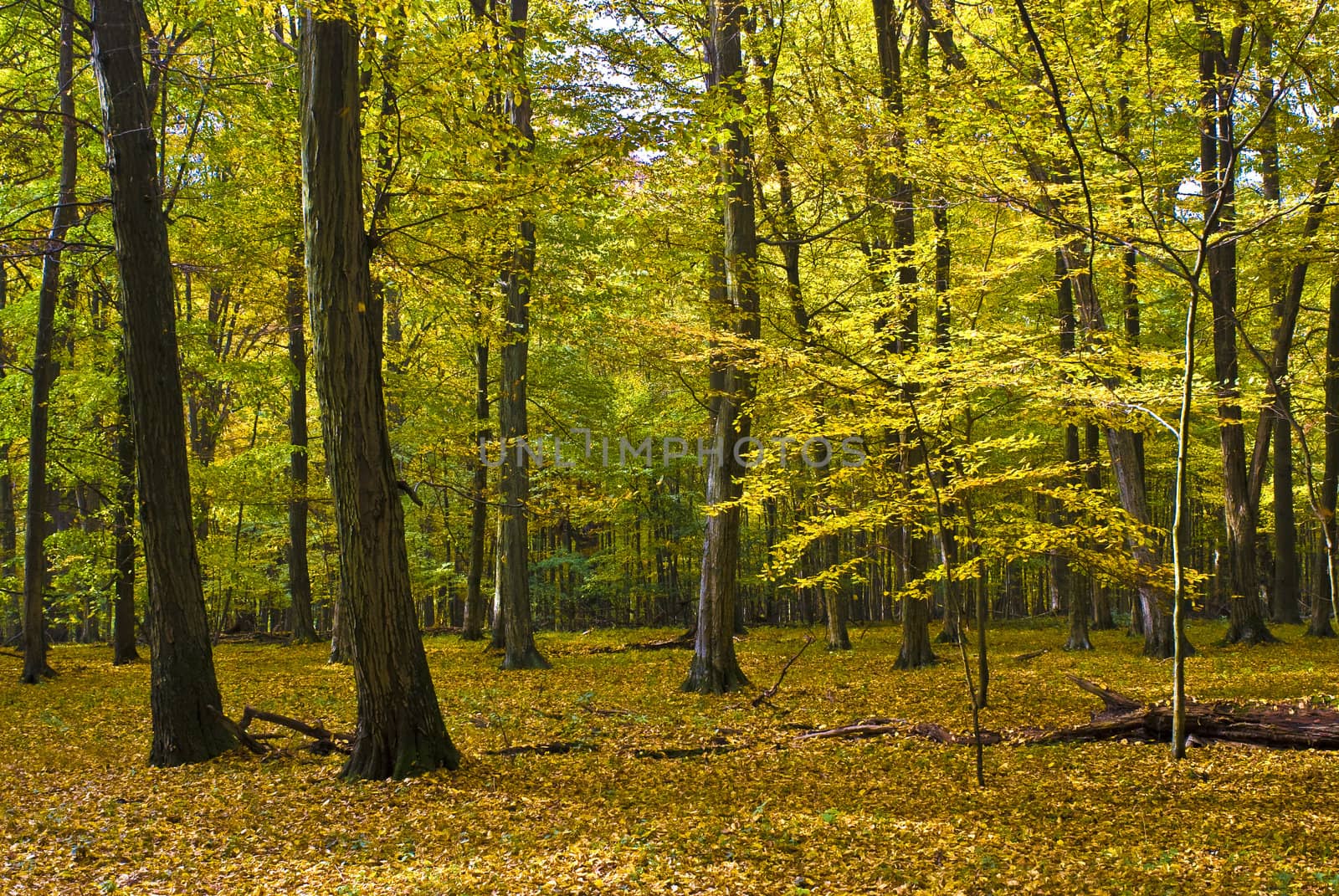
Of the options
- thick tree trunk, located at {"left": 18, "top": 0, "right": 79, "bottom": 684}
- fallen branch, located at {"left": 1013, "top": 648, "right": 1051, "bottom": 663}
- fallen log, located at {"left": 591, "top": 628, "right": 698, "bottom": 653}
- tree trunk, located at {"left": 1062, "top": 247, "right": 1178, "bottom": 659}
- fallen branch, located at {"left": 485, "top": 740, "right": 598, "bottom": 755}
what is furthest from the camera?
fallen log, located at {"left": 591, "top": 628, "right": 698, "bottom": 653}

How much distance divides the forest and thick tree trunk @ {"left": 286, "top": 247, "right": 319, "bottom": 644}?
0.09 m

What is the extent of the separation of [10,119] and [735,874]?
1246 cm

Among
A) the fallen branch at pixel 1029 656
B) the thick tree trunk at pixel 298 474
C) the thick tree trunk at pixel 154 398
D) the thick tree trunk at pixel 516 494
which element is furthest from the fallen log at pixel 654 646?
the thick tree trunk at pixel 154 398

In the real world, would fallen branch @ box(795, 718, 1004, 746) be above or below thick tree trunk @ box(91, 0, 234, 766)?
below

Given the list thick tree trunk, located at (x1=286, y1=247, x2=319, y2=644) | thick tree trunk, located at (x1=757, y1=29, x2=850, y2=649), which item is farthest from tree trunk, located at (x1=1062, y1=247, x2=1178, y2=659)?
thick tree trunk, located at (x1=286, y1=247, x2=319, y2=644)

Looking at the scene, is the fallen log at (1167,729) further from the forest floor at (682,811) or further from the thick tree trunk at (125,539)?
the thick tree trunk at (125,539)

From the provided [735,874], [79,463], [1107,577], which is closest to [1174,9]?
[1107,577]

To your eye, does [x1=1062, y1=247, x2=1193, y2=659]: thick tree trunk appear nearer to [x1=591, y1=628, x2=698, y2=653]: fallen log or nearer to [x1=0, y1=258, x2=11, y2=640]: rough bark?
[x1=591, y1=628, x2=698, y2=653]: fallen log

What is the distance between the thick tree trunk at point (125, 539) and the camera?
41.1ft

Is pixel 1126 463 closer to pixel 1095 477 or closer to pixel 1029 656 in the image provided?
pixel 1029 656

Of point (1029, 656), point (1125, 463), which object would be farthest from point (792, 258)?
point (1029, 656)

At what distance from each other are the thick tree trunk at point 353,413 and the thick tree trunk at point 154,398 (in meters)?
1.56

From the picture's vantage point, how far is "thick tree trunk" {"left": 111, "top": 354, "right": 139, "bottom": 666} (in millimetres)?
12531

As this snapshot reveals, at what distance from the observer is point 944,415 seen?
Answer: 285 inches
